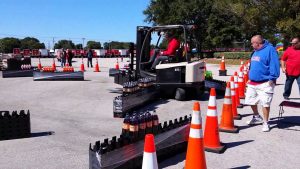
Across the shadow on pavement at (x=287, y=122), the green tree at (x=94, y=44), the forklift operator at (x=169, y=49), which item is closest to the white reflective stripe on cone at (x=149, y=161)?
the shadow on pavement at (x=287, y=122)

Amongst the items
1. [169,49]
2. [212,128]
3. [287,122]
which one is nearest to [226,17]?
[169,49]

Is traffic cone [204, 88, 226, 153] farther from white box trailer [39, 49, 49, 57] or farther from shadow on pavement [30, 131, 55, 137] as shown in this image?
white box trailer [39, 49, 49, 57]

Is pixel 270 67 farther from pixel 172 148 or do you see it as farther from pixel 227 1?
pixel 227 1

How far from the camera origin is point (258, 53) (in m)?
7.64

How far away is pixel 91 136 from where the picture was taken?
7082mm

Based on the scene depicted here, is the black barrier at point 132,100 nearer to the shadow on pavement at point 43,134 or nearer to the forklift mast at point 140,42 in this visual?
the forklift mast at point 140,42

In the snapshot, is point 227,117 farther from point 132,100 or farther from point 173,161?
point 132,100

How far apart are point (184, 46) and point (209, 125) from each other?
19.8 ft

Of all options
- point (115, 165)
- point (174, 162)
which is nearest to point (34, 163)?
point (115, 165)

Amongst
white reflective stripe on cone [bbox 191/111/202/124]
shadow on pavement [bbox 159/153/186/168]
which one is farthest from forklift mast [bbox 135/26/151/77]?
white reflective stripe on cone [bbox 191/111/202/124]

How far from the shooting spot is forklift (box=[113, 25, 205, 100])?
11375 millimetres

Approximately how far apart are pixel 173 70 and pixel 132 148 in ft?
21.9

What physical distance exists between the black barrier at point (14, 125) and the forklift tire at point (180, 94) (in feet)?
18.7

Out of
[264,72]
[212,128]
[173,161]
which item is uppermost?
[264,72]
